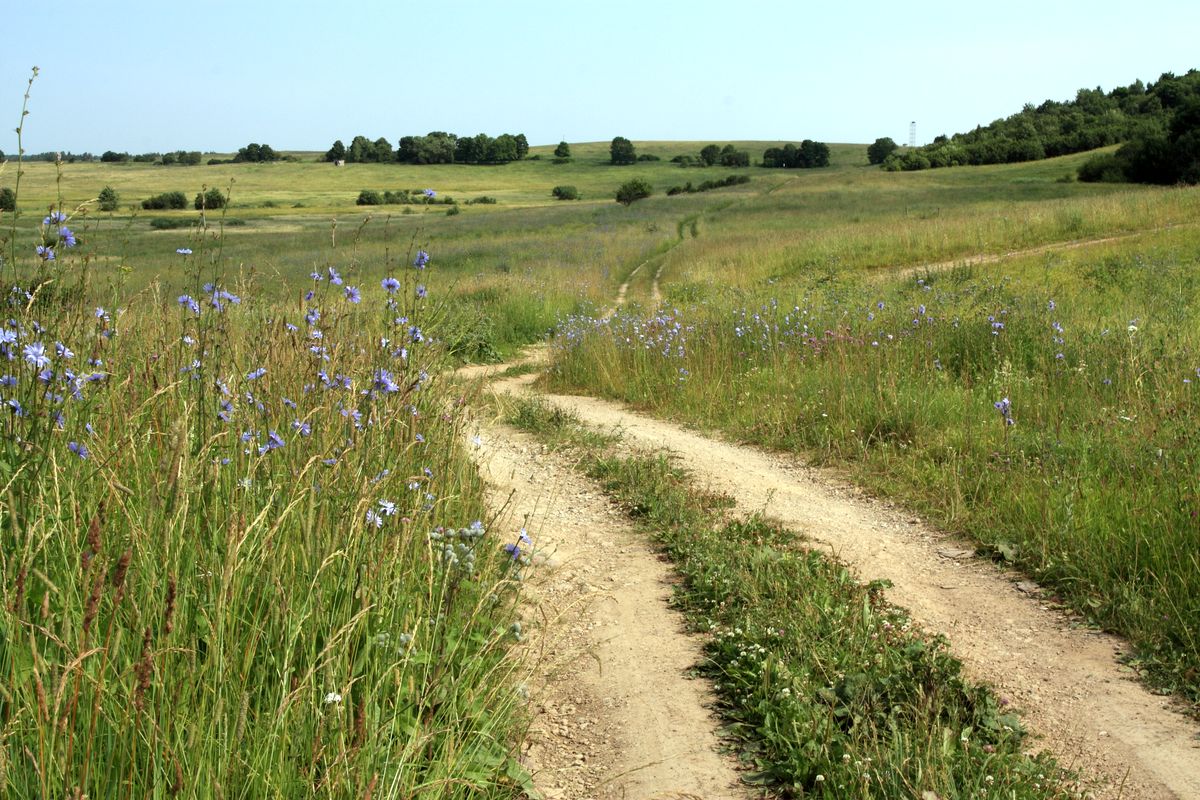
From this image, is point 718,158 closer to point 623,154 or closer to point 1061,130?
point 623,154

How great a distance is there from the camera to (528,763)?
353 cm

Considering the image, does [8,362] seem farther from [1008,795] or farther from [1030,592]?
[1030,592]

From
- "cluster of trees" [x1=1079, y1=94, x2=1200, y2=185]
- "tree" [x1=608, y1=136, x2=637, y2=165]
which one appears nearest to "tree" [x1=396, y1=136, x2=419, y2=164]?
"tree" [x1=608, y1=136, x2=637, y2=165]

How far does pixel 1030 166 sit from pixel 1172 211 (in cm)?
3495


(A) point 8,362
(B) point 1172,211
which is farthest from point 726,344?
(B) point 1172,211

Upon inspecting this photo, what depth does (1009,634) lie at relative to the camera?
4469 mm

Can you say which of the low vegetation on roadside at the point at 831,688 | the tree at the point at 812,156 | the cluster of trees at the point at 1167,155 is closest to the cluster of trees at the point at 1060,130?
the cluster of trees at the point at 1167,155

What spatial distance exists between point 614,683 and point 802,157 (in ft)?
391

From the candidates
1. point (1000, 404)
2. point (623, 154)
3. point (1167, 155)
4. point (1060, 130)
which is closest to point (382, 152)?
point (623, 154)

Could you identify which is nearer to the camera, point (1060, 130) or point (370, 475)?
point (370, 475)

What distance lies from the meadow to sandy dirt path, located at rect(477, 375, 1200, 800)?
0.20 m

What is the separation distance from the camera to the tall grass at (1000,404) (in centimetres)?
476

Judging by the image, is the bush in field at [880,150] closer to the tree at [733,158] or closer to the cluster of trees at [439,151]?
the tree at [733,158]

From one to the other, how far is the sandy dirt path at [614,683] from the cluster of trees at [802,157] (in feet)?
378
